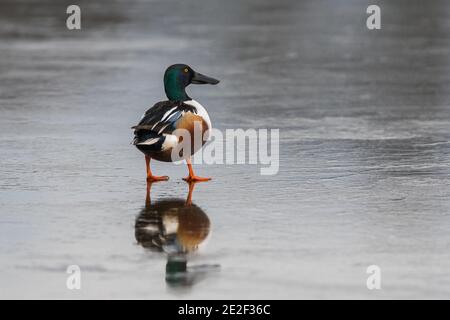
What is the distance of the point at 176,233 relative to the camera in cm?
805

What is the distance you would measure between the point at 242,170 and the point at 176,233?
221cm

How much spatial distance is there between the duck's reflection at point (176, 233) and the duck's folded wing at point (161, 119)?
61 centimetres

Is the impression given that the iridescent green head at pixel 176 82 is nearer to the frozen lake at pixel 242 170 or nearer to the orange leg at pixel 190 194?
the frozen lake at pixel 242 170

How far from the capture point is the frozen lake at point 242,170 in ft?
23.5

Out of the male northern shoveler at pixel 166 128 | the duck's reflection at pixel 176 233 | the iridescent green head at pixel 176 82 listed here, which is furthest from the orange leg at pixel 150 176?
the iridescent green head at pixel 176 82

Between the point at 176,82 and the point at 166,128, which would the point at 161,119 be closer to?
the point at 166,128

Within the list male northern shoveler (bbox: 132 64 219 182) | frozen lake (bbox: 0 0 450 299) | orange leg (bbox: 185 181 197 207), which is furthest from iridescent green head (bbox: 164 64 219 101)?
orange leg (bbox: 185 181 197 207)

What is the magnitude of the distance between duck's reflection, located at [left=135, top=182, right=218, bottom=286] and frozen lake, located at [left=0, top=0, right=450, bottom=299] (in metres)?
0.02

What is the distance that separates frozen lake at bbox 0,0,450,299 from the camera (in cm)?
715

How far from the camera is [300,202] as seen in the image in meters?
8.93

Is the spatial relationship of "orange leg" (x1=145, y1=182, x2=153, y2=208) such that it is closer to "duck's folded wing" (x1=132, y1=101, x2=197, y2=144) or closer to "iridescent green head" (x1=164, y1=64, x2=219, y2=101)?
"duck's folded wing" (x1=132, y1=101, x2=197, y2=144)

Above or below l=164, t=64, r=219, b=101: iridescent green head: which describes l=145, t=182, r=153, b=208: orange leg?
below
